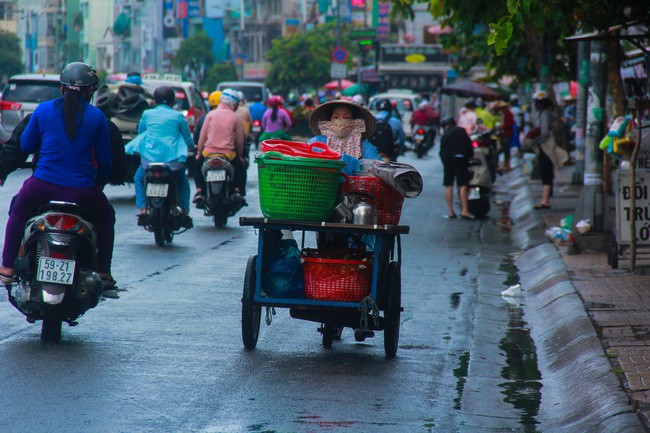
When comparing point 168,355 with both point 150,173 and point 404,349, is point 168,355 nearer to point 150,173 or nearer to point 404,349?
point 404,349

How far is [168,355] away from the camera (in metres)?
7.71

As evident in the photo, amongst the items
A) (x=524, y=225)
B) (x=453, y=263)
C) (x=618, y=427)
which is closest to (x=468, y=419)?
(x=618, y=427)

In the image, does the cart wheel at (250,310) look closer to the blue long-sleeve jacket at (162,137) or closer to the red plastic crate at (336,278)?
the red plastic crate at (336,278)

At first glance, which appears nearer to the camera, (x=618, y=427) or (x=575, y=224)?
(x=618, y=427)

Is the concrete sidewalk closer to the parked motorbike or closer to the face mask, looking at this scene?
the face mask

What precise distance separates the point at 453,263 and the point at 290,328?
204 inches

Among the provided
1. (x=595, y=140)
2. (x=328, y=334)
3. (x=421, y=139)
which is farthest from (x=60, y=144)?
(x=421, y=139)

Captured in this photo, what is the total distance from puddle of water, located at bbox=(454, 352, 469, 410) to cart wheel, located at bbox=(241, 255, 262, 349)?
133 centimetres

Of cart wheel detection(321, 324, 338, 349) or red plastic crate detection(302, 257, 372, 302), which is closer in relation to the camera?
red plastic crate detection(302, 257, 372, 302)

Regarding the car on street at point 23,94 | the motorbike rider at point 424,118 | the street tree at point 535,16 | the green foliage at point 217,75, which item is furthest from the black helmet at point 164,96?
the green foliage at point 217,75

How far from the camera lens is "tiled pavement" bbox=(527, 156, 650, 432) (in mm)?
7043

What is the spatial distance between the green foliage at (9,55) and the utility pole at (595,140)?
1546 centimetres

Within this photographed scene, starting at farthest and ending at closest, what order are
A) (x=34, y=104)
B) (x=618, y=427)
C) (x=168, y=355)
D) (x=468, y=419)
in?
(x=34, y=104)
(x=168, y=355)
(x=468, y=419)
(x=618, y=427)

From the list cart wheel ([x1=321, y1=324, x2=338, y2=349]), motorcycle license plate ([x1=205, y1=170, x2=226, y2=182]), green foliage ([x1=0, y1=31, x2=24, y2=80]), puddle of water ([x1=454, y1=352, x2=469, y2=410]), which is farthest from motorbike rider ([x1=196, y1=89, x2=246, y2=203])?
green foliage ([x1=0, y1=31, x2=24, y2=80])
